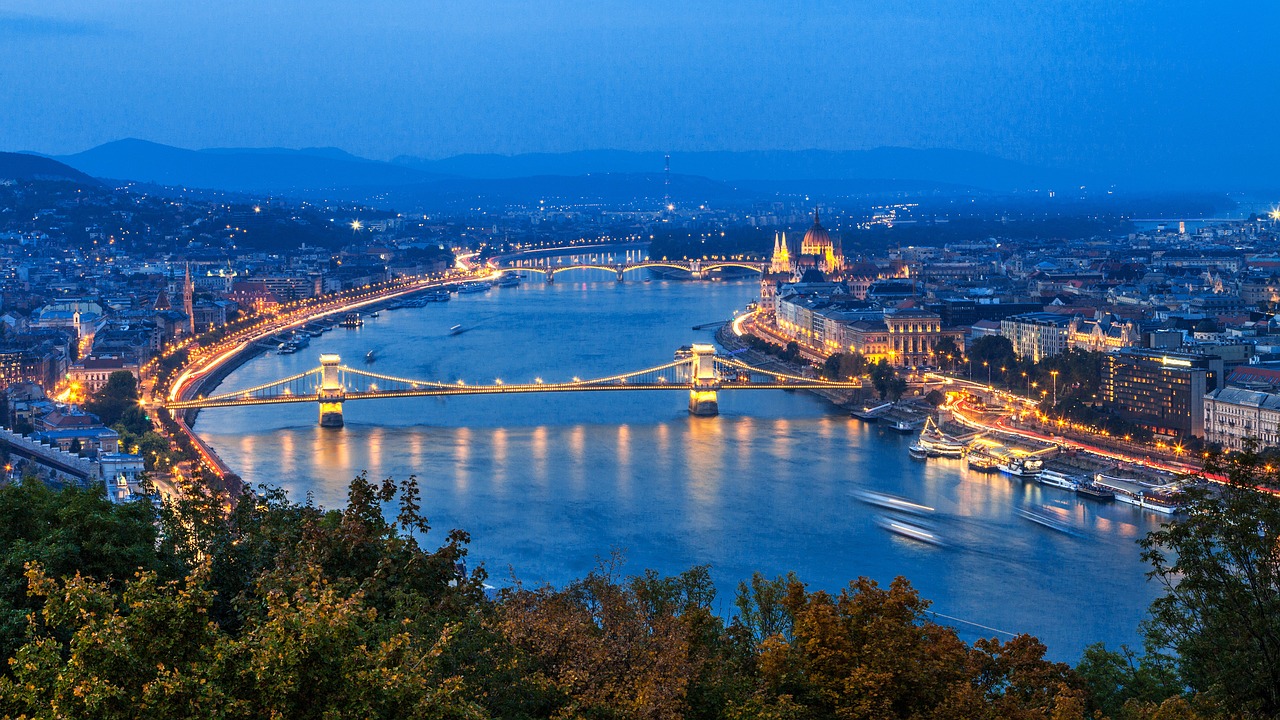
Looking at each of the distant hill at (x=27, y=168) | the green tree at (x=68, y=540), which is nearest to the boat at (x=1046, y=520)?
the green tree at (x=68, y=540)

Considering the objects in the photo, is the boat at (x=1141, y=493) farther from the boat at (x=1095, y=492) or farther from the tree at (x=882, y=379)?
the tree at (x=882, y=379)

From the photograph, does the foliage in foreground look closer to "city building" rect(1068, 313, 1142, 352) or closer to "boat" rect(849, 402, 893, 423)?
"boat" rect(849, 402, 893, 423)

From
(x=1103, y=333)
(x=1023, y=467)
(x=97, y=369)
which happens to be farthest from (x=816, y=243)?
(x=1023, y=467)

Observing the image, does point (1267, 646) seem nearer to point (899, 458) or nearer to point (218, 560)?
point (218, 560)

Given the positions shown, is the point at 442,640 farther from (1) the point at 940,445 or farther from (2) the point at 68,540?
(1) the point at 940,445

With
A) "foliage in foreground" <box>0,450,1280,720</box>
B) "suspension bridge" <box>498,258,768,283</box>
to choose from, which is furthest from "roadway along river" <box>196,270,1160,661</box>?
"suspension bridge" <box>498,258,768,283</box>

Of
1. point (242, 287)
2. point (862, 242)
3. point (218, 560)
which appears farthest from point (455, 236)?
point (218, 560)
